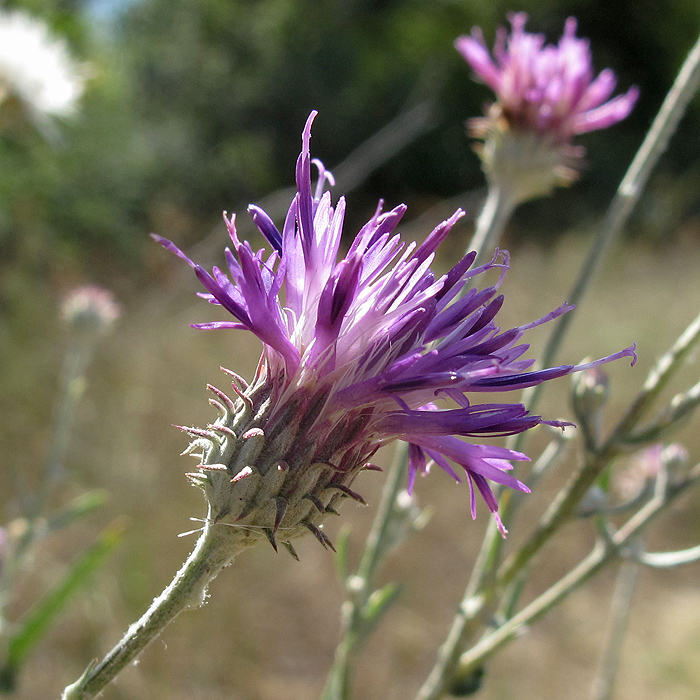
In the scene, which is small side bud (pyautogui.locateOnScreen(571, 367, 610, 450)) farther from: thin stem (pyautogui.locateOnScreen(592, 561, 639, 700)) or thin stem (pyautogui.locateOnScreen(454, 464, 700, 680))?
thin stem (pyautogui.locateOnScreen(592, 561, 639, 700))

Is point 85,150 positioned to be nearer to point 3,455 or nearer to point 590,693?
point 3,455

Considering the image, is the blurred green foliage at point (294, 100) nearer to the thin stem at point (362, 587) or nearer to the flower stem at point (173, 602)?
the thin stem at point (362, 587)

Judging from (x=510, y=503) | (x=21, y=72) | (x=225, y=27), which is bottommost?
(x=510, y=503)

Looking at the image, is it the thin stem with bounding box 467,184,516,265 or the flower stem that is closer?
the flower stem

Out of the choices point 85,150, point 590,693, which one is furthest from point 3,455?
point 85,150

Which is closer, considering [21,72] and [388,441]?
[388,441]

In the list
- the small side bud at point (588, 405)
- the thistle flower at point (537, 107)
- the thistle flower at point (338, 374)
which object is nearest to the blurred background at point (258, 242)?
the thistle flower at point (338, 374)

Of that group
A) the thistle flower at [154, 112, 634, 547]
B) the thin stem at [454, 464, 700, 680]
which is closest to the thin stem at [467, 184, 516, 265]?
the thin stem at [454, 464, 700, 680]

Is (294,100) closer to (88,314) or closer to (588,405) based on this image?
(88,314)
